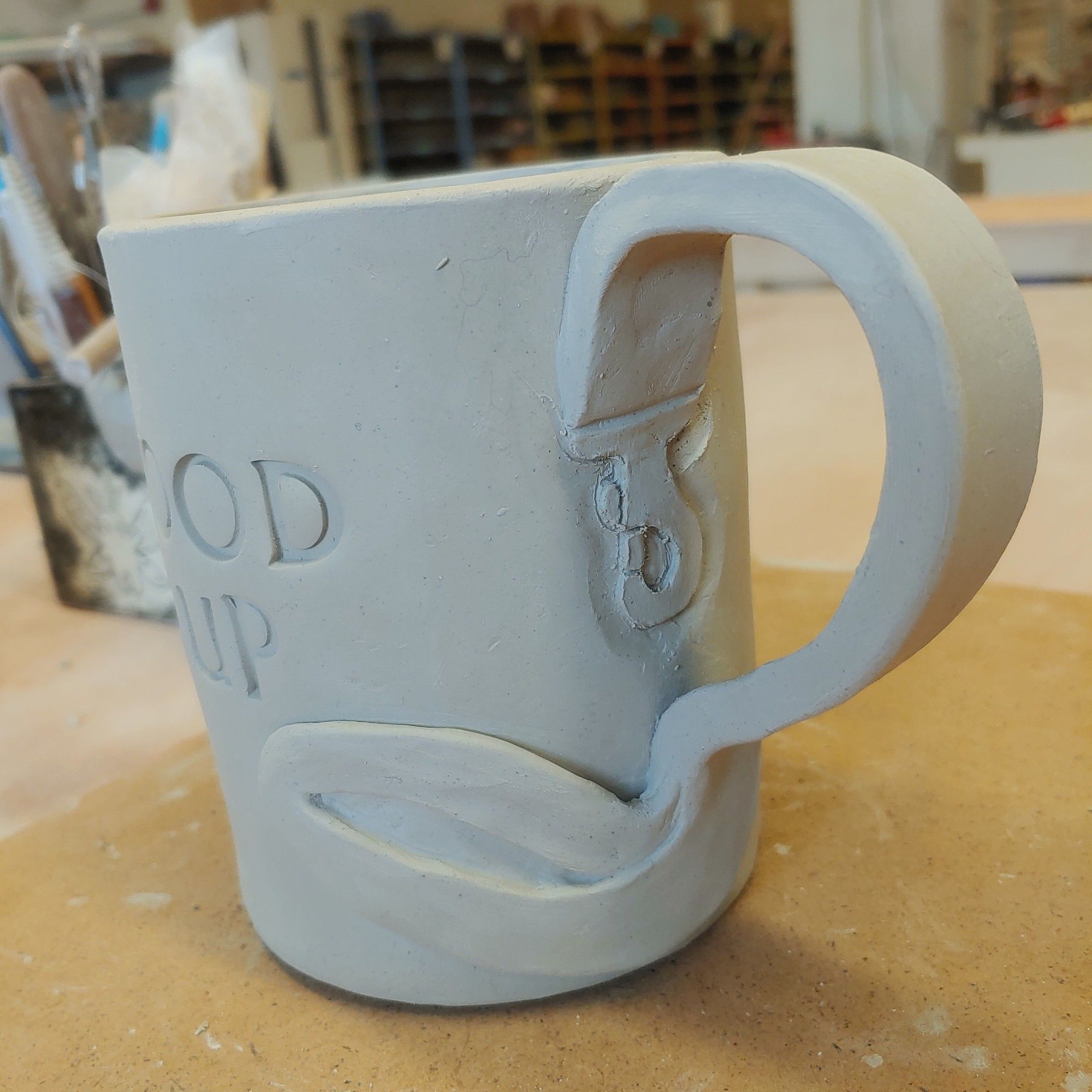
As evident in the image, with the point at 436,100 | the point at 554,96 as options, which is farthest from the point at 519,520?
the point at 554,96

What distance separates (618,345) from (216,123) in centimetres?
67

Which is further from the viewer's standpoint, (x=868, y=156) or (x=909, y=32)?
(x=909, y=32)

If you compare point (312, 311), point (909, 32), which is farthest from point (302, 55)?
point (312, 311)

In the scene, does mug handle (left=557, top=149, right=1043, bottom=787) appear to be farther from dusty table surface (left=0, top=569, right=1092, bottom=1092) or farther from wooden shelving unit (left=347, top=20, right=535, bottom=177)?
wooden shelving unit (left=347, top=20, right=535, bottom=177)

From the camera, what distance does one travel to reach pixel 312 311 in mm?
349

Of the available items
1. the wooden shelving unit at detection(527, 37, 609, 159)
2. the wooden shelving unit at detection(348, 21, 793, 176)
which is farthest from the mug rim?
the wooden shelving unit at detection(527, 37, 609, 159)

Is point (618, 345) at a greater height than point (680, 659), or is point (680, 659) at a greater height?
point (618, 345)

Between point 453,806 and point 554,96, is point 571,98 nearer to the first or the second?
point 554,96

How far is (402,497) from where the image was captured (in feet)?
1.18

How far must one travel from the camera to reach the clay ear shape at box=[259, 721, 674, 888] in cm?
38

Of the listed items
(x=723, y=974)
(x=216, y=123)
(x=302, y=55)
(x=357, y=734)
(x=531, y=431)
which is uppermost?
(x=302, y=55)

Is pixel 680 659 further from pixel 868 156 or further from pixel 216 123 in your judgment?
pixel 216 123

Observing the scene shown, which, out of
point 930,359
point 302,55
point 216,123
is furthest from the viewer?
point 302,55

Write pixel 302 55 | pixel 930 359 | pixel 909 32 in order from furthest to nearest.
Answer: pixel 302 55
pixel 909 32
pixel 930 359
